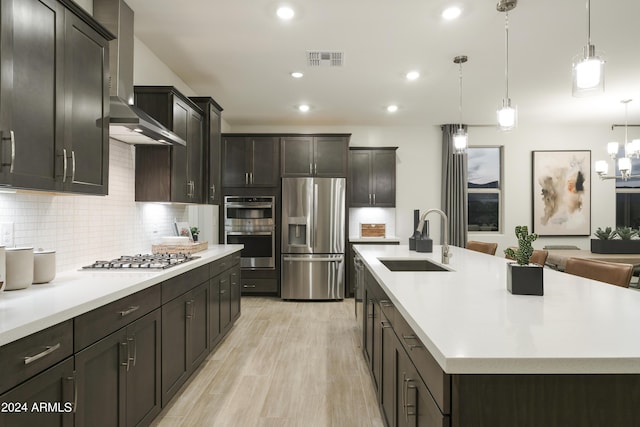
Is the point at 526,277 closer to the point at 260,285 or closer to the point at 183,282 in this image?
the point at 183,282

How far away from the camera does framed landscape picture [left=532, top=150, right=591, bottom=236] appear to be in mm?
6730

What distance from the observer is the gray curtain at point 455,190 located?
6590 mm

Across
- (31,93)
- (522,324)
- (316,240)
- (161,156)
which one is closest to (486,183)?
(316,240)

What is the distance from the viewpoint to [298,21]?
10.3 feet

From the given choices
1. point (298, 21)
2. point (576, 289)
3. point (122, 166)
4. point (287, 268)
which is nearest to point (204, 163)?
point (122, 166)

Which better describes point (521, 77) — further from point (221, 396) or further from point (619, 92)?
point (221, 396)

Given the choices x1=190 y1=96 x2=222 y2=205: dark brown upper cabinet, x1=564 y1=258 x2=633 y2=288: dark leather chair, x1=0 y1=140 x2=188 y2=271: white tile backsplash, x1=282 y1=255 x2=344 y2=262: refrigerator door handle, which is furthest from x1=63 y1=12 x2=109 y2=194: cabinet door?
x1=282 y1=255 x2=344 y2=262: refrigerator door handle

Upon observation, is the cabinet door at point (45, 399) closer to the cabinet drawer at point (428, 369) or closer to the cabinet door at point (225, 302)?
the cabinet drawer at point (428, 369)

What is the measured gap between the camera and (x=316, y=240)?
229 inches

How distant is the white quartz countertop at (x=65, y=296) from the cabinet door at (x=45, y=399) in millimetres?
176

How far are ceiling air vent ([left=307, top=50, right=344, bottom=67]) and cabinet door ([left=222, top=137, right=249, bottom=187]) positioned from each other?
7.77 feet

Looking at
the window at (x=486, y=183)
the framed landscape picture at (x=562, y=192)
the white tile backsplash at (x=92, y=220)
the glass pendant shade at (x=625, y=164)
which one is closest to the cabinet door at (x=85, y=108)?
the white tile backsplash at (x=92, y=220)

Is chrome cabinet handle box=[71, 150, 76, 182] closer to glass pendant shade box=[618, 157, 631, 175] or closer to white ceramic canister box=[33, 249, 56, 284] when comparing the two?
white ceramic canister box=[33, 249, 56, 284]

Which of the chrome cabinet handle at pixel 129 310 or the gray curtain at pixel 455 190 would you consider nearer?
the chrome cabinet handle at pixel 129 310
